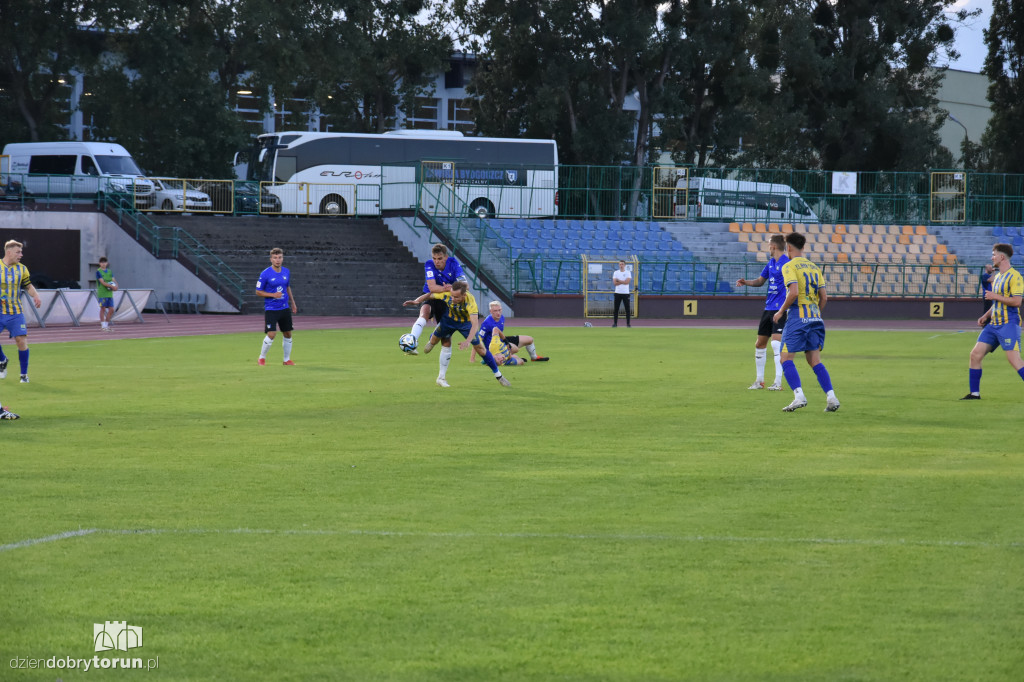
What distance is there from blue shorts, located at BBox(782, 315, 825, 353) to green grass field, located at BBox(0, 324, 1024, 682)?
2.64ft

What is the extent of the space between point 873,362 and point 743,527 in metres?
14.7

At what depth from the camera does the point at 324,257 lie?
41.0 metres

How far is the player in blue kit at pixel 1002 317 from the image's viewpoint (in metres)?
14.5

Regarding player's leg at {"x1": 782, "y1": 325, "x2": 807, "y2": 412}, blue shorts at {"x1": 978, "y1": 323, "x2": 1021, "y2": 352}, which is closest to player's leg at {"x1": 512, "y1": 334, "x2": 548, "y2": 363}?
player's leg at {"x1": 782, "y1": 325, "x2": 807, "y2": 412}

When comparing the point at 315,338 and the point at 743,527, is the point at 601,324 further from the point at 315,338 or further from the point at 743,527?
the point at 743,527

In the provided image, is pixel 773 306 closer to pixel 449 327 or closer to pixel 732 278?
pixel 449 327

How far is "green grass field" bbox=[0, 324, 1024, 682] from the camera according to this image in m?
5.22

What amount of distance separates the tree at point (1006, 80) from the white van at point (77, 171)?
4077cm

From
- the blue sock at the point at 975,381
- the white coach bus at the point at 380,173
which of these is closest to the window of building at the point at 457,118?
the white coach bus at the point at 380,173

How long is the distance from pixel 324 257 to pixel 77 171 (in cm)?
997

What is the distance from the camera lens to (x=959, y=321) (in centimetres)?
4053

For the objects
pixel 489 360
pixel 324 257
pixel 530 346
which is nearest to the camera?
pixel 489 360

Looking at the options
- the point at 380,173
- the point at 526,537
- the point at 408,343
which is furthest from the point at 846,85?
the point at 526,537

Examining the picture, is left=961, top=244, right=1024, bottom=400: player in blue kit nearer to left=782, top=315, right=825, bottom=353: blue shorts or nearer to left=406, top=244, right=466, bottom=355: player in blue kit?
left=782, top=315, right=825, bottom=353: blue shorts
